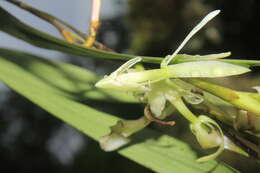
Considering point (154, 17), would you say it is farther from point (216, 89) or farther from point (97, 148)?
point (216, 89)

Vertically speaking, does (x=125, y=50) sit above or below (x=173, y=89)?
below

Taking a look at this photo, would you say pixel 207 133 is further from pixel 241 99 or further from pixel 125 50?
pixel 125 50

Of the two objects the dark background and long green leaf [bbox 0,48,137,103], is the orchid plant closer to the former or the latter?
long green leaf [bbox 0,48,137,103]

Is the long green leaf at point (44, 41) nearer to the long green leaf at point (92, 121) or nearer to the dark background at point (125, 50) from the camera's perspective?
the long green leaf at point (92, 121)

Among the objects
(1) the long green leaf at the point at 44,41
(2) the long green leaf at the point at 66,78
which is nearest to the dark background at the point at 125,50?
(2) the long green leaf at the point at 66,78

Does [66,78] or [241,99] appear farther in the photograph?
[66,78]

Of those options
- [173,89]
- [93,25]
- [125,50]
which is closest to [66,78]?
[93,25]

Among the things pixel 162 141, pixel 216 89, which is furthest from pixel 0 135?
pixel 216 89

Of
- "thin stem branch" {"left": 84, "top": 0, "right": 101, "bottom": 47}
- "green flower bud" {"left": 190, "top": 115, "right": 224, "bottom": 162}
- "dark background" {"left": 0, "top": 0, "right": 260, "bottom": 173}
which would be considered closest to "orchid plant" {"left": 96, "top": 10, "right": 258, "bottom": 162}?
"green flower bud" {"left": 190, "top": 115, "right": 224, "bottom": 162}
